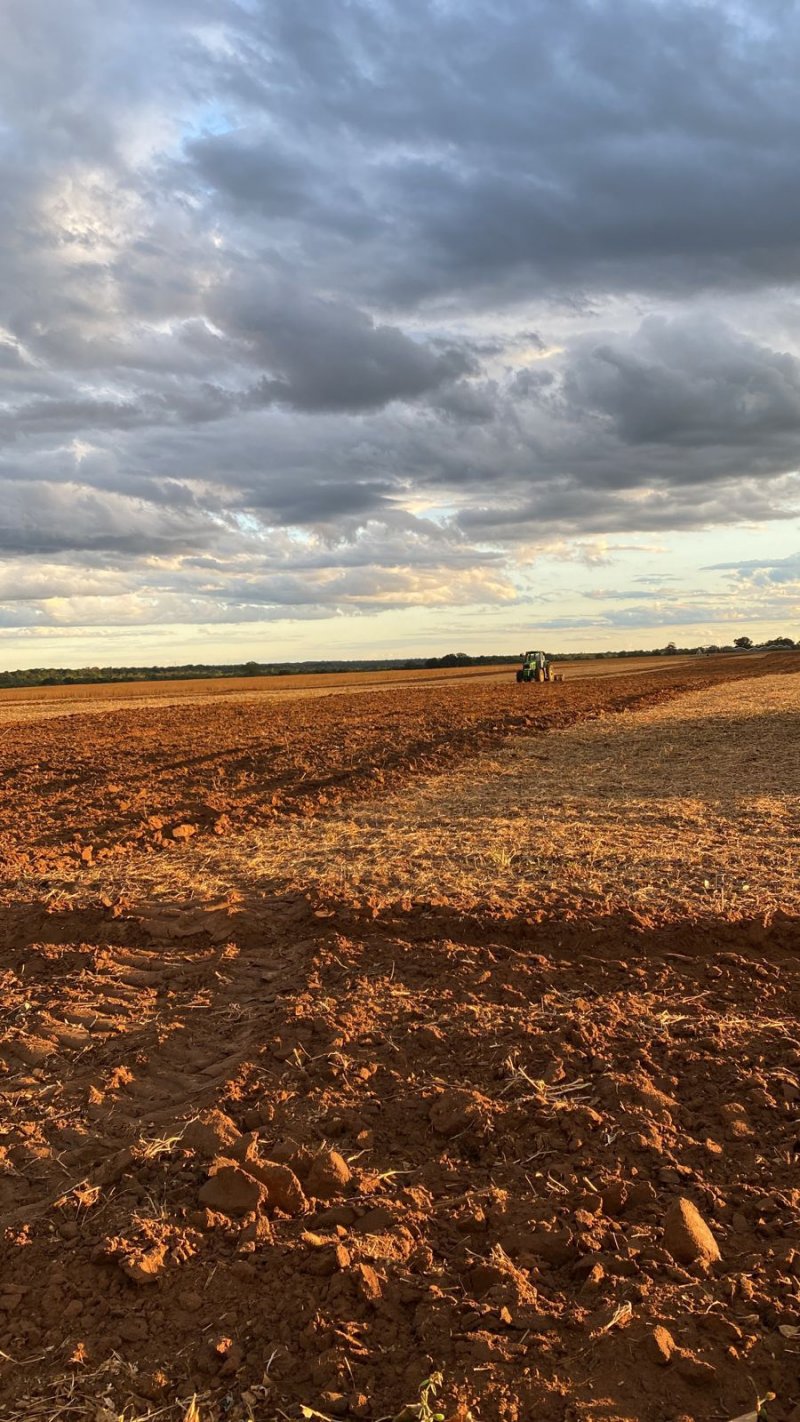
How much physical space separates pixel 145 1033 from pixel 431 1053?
189cm

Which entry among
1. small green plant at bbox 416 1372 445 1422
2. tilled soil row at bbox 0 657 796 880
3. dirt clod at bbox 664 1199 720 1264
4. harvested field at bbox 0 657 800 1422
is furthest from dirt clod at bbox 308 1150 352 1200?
tilled soil row at bbox 0 657 796 880

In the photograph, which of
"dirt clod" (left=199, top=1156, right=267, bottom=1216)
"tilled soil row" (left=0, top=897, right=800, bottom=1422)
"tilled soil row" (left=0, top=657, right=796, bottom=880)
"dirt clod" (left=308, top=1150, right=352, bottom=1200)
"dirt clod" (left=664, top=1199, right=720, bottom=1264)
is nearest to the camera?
"tilled soil row" (left=0, top=897, right=800, bottom=1422)

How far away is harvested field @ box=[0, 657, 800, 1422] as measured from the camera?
10.2 ft

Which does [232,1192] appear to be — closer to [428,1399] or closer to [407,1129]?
[407,1129]

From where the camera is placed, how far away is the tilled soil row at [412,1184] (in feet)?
10.1

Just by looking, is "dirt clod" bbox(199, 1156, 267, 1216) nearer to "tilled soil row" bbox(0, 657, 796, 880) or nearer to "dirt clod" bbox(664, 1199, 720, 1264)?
"dirt clod" bbox(664, 1199, 720, 1264)

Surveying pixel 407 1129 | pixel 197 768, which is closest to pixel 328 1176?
pixel 407 1129

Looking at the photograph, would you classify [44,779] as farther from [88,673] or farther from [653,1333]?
[88,673]

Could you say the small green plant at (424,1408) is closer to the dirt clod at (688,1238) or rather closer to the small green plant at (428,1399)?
the small green plant at (428,1399)

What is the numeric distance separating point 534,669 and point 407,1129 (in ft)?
185

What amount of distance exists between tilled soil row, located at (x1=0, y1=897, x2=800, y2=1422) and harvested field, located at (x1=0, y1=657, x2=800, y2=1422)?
0.05ft

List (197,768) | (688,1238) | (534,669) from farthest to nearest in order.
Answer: (534,669)
(197,768)
(688,1238)

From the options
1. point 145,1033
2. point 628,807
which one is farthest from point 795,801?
point 145,1033

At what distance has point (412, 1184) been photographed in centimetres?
411
